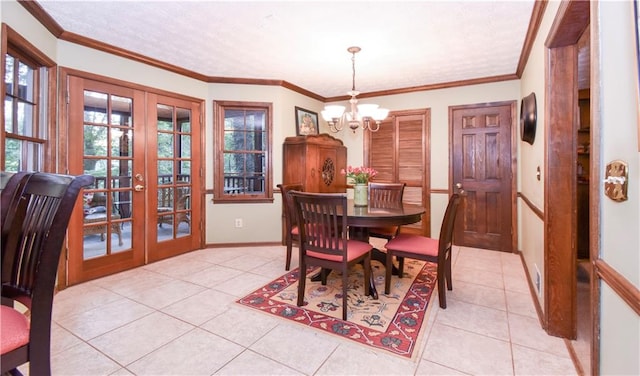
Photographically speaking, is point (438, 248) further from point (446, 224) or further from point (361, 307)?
point (361, 307)

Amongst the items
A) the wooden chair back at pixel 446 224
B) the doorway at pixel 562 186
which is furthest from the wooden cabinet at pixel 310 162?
the doorway at pixel 562 186

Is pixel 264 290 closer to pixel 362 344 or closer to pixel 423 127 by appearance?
pixel 362 344

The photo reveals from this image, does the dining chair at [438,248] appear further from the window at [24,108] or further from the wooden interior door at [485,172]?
the window at [24,108]

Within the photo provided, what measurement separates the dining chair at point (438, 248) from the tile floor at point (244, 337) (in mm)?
249

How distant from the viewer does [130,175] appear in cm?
330

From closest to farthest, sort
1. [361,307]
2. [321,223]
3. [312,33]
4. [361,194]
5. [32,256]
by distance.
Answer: [32,256], [321,223], [361,307], [312,33], [361,194]

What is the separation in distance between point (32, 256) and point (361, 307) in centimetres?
200

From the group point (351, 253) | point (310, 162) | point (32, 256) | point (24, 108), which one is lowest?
point (351, 253)

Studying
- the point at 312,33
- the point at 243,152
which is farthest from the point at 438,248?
the point at 243,152

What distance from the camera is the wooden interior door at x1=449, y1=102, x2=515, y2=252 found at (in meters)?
3.98

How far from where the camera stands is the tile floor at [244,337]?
5.50 feet

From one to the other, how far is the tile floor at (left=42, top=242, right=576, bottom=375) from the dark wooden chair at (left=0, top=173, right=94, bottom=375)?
2.40ft

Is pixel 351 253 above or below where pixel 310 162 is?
below

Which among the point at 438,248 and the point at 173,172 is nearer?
the point at 438,248
